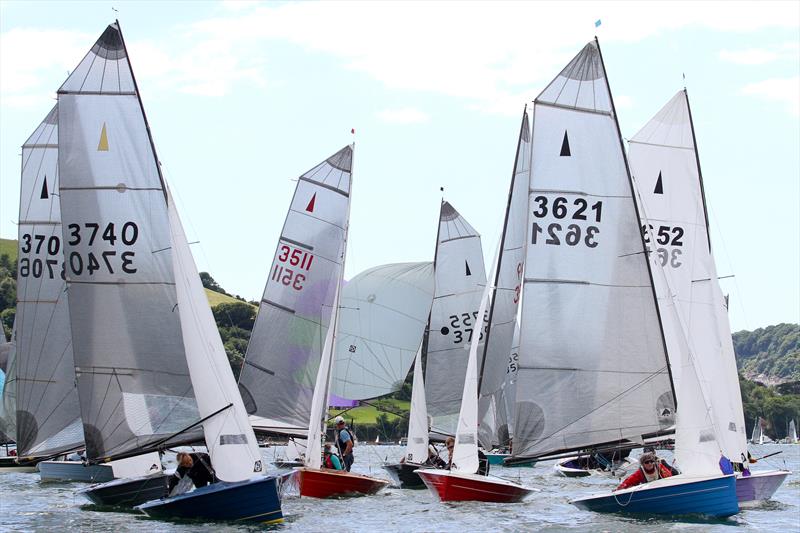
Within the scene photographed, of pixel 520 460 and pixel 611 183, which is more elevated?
pixel 611 183

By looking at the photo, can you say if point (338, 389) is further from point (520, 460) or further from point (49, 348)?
point (520, 460)

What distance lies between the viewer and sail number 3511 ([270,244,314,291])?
35.1 meters

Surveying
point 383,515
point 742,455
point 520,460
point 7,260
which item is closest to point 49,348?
point 383,515

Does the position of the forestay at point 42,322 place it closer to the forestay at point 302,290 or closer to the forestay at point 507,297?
the forestay at point 302,290

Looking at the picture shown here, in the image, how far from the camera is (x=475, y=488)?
24.0 meters

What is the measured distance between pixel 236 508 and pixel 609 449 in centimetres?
775

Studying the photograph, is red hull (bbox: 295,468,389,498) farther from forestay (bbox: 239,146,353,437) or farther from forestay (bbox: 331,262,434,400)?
forestay (bbox: 331,262,434,400)

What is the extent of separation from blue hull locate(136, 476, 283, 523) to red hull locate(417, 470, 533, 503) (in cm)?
490

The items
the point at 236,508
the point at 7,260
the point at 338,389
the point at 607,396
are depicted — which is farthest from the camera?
the point at 7,260

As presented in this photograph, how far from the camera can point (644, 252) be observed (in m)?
24.1

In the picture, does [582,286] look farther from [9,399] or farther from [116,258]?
[9,399]

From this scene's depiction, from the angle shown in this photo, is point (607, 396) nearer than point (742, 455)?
Yes

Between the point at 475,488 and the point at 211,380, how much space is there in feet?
19.3

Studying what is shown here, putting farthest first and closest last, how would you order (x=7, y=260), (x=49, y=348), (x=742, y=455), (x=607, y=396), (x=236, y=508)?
(x=7, y=260) → (x=49, y=348) → (x=742, y=455) → (x=607, y=396) → (x=236, y=508)
